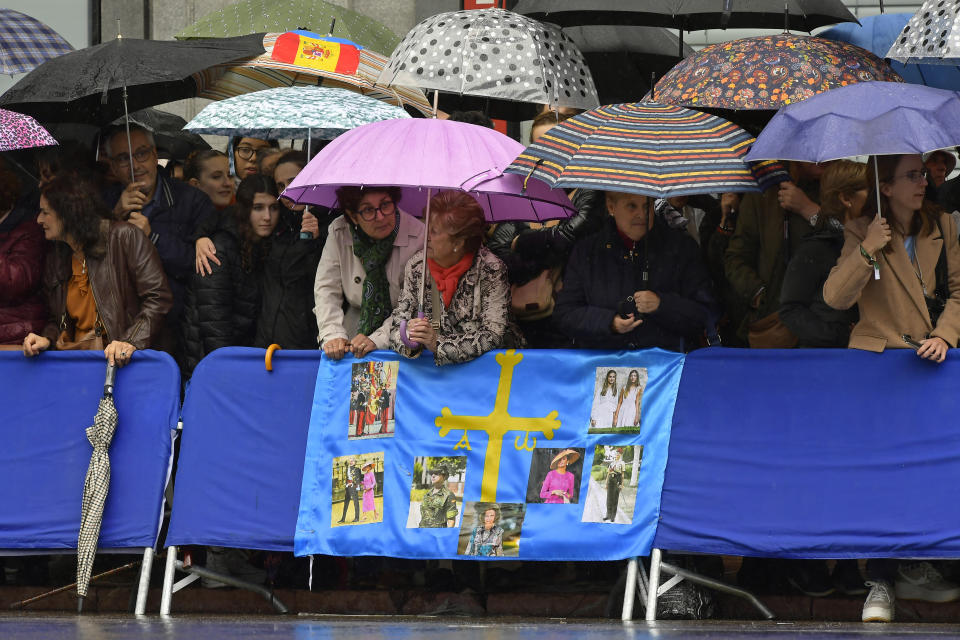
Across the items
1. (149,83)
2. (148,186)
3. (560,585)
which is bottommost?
(560,585)

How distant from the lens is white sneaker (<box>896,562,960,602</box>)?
25.1ft

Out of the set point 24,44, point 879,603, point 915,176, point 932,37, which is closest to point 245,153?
point 24,44

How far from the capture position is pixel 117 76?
9.02m

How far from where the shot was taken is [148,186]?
959cm

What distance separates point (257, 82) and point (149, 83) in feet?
4.99

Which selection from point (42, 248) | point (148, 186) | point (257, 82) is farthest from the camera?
point (257, 82)

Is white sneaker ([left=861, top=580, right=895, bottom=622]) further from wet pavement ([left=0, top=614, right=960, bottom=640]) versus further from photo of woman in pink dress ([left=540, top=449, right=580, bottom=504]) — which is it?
photo of woman in pink dress ([left=540, top=449, right=580, bottom=504])

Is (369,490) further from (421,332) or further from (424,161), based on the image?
(424,161)

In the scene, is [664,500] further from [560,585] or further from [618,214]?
[618,214]

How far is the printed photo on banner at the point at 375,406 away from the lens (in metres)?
8.03

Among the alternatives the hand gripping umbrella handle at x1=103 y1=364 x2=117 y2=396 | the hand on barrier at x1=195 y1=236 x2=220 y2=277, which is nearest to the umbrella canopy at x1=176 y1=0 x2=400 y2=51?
the hand on barrier at x1=195 y1=236 x2=220 y2=277

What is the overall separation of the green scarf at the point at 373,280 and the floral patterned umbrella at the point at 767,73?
167 cm

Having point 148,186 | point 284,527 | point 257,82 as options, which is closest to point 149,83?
point 148,186

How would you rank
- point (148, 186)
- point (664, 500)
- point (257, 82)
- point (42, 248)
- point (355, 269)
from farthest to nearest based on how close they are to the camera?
point (257, 82) < point (148, 186) < point (42, 248) < point (355, 269) < point (664, 500)
